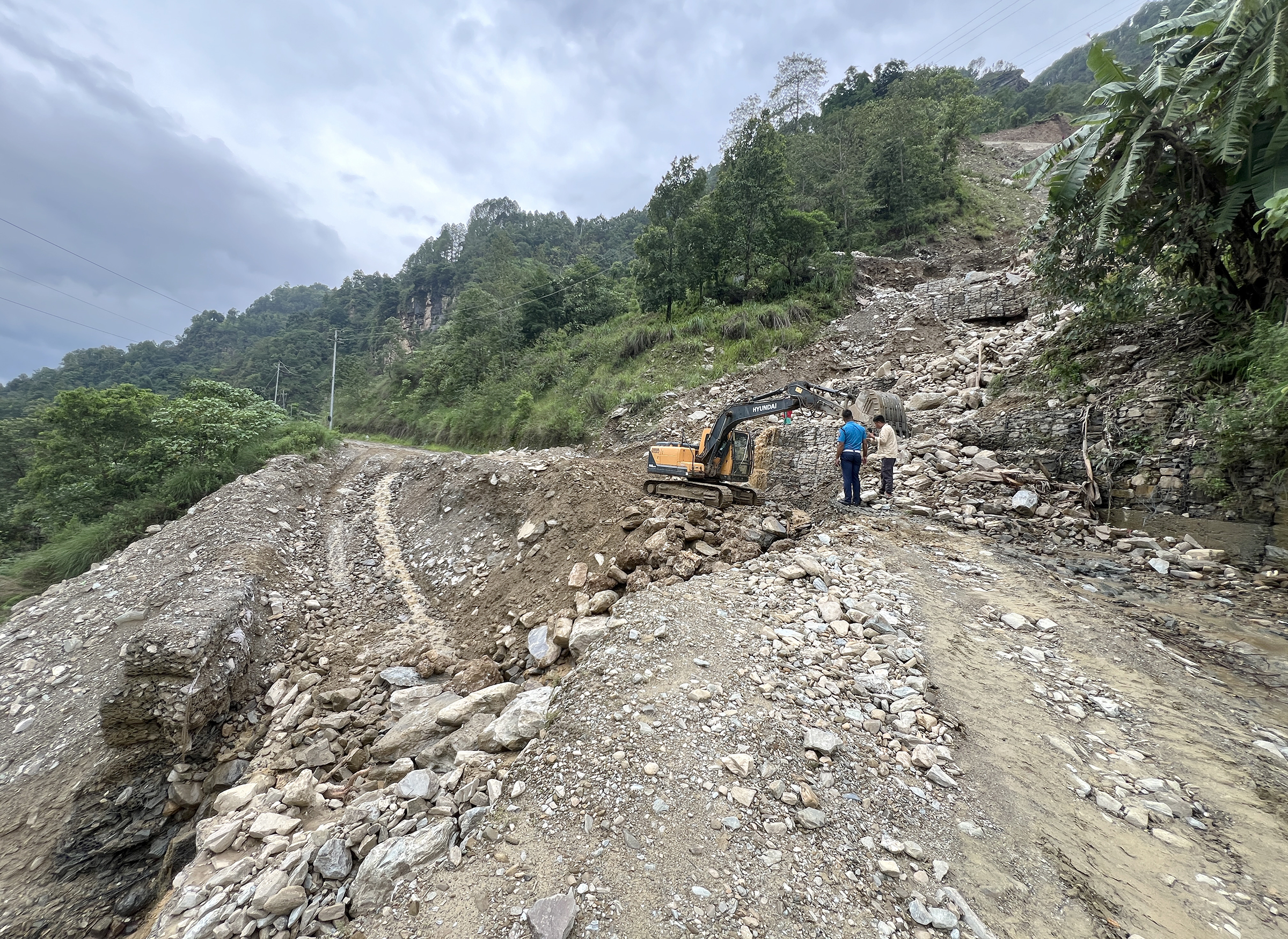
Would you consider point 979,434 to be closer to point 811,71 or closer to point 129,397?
point 129,397

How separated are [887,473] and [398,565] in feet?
31.2

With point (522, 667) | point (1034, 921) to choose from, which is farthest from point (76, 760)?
point (1034, 921)

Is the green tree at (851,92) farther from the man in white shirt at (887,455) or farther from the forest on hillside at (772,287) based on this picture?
the man in white shirt at (887,455)

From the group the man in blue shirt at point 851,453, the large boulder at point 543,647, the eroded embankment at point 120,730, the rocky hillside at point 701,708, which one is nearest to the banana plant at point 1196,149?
the rocky hillside at point 701,708

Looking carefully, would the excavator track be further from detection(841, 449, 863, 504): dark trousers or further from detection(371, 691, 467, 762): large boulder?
detection(371, 691, 467, 762): large boulder

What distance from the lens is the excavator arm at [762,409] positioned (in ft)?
25.3

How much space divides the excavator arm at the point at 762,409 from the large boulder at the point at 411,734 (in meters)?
5.59

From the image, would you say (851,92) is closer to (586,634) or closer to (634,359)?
(634,359)

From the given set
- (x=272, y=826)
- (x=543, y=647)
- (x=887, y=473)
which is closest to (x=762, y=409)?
(x=887, y=473)

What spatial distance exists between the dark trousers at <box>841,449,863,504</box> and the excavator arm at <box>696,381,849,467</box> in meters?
0.81

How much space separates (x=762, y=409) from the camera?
7.98m

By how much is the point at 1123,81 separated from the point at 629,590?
1000cm

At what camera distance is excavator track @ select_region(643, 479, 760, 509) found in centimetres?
841

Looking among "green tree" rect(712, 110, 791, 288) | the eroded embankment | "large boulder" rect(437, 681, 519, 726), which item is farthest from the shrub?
"large boulder" rect(437, 681, 519, 726)
